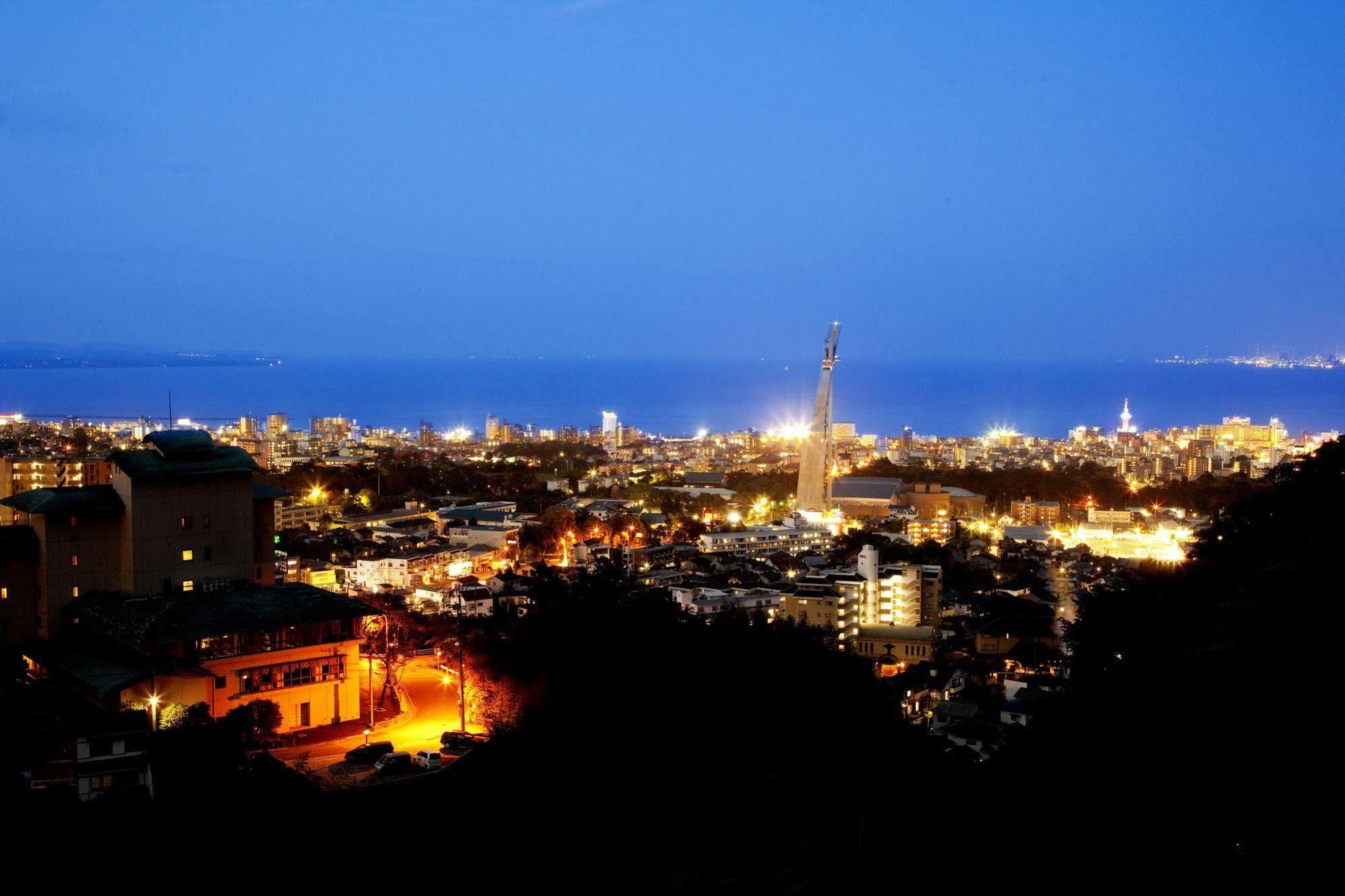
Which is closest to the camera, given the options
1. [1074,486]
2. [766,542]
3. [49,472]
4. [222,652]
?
[222,652]

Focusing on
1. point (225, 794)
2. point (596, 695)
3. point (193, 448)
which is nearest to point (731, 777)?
point (596, 695)

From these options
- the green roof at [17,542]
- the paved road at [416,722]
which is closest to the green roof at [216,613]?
the green roof at [17,542]

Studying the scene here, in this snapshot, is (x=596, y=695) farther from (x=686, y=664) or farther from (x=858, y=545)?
(x=858, y=545)

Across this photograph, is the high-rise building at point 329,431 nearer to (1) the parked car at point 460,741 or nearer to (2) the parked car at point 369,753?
(1) the parked car at point 460,741

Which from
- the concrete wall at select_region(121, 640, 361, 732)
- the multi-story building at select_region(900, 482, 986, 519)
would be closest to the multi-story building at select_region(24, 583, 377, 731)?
the concrete wall at select_region(121, 640, 361, 732)

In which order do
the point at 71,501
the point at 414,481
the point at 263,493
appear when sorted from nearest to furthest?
1. the point at 71,501
2. the point at 263,493
3. the point at 414,481

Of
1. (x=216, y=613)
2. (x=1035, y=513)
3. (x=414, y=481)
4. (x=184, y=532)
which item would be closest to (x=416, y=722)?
(x=216, y=613)

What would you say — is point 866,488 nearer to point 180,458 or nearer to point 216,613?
point 180,458
